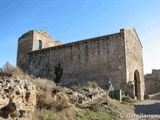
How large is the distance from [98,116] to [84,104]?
126cm

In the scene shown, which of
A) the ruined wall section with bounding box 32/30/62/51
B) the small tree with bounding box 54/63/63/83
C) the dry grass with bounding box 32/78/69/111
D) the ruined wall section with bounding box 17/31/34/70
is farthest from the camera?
the ruined wall section with bounding box 32/30/62/51

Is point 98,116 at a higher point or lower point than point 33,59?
lower

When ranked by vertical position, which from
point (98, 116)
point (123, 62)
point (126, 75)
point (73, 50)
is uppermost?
point (73, 50)

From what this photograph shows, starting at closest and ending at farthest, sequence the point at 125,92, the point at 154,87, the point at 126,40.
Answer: the point at 125,92, the point at 126,40, the point at 154,87

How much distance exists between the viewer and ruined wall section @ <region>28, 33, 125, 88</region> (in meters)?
15.4

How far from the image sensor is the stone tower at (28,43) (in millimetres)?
22875

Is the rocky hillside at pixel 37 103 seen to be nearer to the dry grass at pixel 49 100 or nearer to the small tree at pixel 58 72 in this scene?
the dry grass at pixel 49 100

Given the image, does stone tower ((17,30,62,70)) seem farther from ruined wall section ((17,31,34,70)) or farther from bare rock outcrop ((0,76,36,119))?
bare rock outcrop ((0,76,36,119))

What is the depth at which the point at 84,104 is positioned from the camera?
8234 mm

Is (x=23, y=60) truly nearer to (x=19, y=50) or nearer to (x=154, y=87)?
(x=19, y=50)

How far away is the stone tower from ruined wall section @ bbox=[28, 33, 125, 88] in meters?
4.05

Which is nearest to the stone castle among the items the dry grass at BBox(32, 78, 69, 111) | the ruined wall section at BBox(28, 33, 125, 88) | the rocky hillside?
the ruined wall section at BBox(28, 33, 125, 88)

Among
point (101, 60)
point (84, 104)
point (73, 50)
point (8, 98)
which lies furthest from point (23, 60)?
point (8, 98)

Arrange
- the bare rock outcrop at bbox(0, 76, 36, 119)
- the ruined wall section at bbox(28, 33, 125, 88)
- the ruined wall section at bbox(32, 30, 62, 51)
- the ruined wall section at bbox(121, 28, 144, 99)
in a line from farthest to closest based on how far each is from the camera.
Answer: the ruined wall section at bbox(32, 30, 62, 51) < the ruined wall section at bbox(121, 28, 144, 99) < the ruined wall section at bbox(28, 33, 125, 88) < the bare rock outcrop at bbox(0, 76, 36, 119)
